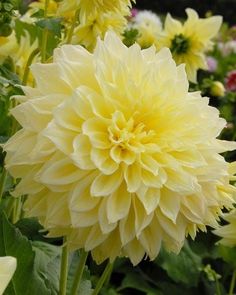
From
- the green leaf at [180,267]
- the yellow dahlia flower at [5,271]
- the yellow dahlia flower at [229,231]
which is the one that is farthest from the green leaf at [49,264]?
the green leaf at [180,267]

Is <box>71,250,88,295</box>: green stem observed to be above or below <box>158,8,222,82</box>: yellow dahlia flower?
above

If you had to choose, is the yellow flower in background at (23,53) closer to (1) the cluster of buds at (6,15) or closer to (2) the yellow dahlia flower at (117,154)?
(1) the cluster of buds at (6,15)

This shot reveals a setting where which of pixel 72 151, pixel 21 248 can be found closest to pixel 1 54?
pixel 21 248

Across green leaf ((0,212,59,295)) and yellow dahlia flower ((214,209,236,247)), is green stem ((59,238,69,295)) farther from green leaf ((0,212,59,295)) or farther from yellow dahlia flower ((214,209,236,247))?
yellow dahlia flower ((214,209,236,247))

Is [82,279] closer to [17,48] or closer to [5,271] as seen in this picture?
[17,48]

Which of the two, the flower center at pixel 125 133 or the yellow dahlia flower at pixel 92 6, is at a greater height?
the flower center at pixel 125 133

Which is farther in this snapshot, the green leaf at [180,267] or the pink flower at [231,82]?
the pink flower at [231,82]

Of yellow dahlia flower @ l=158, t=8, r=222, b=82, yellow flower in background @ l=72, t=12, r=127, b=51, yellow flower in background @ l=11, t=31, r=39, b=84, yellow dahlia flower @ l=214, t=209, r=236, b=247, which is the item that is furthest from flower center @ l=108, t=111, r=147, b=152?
yellow dahlia flower @ l=158, t=8, r=222, b=82
